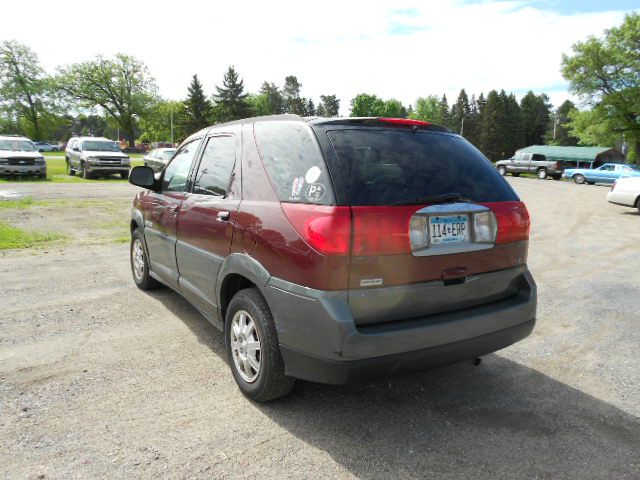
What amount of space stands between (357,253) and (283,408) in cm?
127

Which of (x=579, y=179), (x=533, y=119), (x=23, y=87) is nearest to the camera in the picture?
(x=579, y=179)

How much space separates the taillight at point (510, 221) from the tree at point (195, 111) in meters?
73.6

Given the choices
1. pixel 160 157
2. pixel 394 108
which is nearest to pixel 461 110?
pixel 394 108

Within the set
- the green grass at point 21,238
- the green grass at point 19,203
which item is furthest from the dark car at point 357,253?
the green grass at point 19,203

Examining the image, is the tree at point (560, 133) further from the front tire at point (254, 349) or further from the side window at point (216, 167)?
→ the front tire at point (254, 349)

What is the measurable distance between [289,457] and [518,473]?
1217 millimetres

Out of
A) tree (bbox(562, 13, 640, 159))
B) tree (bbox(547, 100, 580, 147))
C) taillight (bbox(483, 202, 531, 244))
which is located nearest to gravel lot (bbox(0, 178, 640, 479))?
taillight (bbox(483, 202, 531, 244))

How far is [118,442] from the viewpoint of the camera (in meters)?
2.63

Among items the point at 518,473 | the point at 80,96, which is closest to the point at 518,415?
the point at 518,473

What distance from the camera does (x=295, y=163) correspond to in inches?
112

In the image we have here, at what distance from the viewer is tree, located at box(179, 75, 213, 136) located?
72625mm

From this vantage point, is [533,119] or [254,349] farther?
[533,119]

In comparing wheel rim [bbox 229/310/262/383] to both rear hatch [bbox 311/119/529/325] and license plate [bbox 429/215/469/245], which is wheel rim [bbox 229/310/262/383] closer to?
rear hatch [bbox 311/119/529/325]

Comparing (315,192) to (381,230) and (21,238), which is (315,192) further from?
(21,238)
